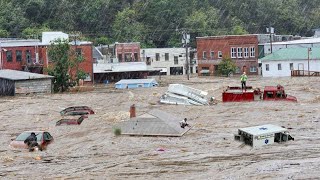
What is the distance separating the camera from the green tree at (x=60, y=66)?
5859 centimetres

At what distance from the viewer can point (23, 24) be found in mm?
100875

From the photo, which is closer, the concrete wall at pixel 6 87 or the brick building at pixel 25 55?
the concrete wall at pixel 6 87

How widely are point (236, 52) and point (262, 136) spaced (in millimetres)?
54930

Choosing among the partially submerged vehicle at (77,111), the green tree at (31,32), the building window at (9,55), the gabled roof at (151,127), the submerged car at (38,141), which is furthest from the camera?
the green tree at (31,32)

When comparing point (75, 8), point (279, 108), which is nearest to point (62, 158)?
point (279, 108)

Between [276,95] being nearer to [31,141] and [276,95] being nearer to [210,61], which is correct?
[31,141]

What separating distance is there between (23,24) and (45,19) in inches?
229

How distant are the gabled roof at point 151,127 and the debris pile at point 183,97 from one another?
1324 cm

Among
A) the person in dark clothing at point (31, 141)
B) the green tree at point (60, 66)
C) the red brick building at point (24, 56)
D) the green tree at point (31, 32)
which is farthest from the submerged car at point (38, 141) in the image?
the green tree at point (31, 32)

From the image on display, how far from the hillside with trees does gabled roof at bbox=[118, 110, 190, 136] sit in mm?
68527

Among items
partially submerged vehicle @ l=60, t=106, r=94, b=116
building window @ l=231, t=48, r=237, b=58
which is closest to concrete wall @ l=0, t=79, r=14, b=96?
partially submerged vehicle @ l=60, t=106, r=94, b=116

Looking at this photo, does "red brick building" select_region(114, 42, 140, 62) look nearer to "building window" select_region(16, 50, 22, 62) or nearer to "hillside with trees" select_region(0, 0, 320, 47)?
"building window" select_region(16, 50, 22, 62)

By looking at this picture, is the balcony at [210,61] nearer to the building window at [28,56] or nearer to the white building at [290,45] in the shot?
the white building at [290,45]

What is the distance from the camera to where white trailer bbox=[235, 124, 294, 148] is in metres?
24.0
